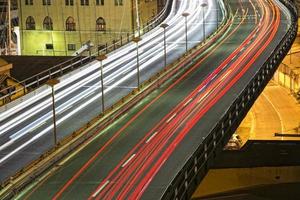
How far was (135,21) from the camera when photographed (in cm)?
9794

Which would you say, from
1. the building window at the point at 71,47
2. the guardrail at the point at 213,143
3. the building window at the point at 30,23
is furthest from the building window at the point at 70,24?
the guardrail at the point at 213,143

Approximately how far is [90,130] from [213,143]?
23.7 feet

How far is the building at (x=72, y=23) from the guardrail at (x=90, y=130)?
38.5 metres

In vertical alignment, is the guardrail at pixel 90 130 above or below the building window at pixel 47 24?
above

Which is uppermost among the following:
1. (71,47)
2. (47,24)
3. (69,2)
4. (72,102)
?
(69,2)

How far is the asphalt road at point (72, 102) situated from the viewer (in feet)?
119

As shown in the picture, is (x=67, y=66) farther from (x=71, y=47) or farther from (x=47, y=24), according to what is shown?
(x=47, y=24)

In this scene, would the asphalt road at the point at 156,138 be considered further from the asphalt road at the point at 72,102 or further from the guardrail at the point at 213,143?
the asphalt road at the point at 72,102

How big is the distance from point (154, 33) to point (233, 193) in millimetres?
31184

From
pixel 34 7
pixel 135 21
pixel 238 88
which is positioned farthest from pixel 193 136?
pixel 34 7

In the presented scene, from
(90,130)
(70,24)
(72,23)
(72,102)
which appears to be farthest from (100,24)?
(90,130)

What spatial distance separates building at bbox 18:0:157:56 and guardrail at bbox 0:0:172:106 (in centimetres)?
392

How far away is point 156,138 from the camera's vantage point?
35.6 m

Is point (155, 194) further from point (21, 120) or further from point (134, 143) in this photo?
point (21, 120)
